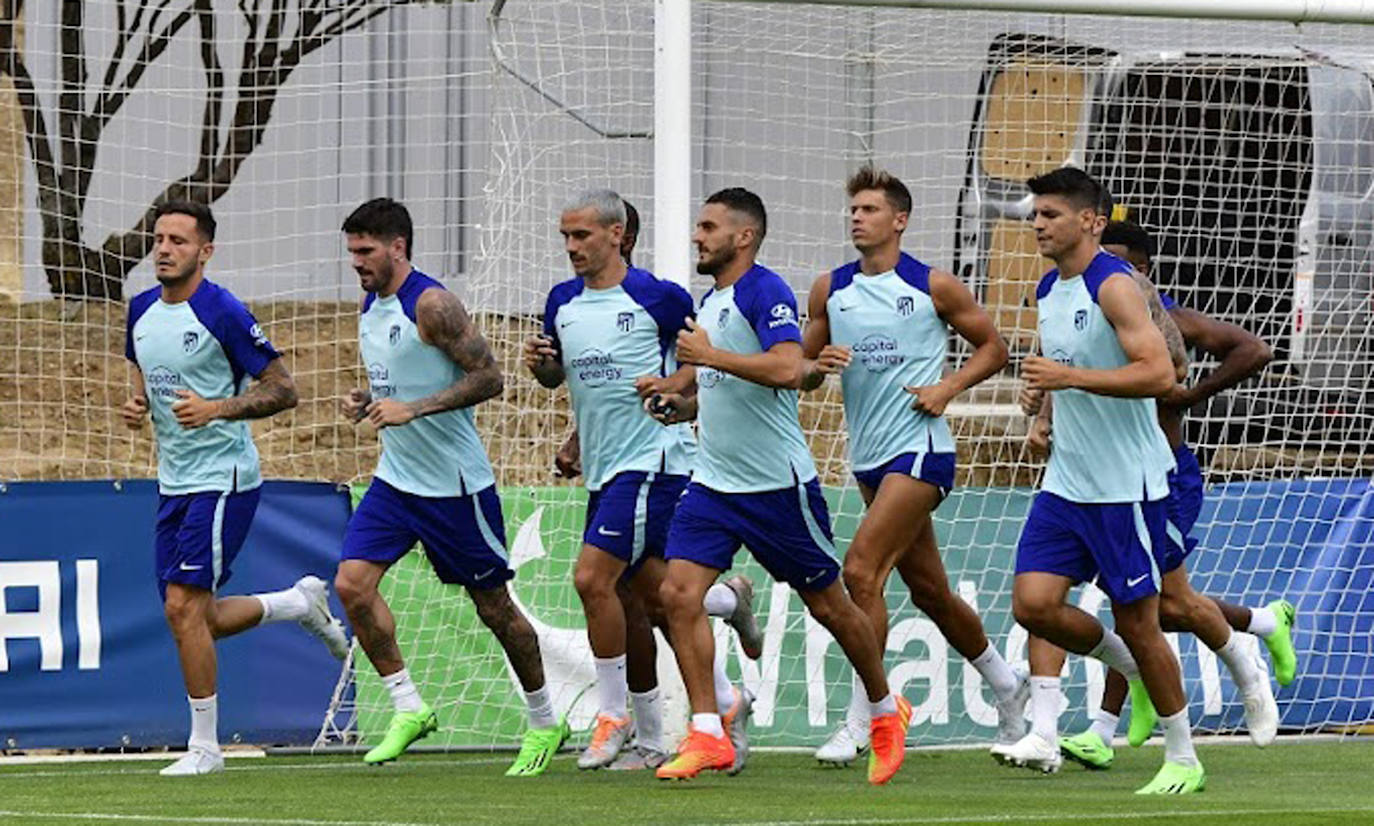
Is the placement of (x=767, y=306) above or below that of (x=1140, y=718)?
above

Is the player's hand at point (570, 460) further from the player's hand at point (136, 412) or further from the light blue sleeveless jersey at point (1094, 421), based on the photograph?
the light blue sleeveless jersey at point (1094, 421)

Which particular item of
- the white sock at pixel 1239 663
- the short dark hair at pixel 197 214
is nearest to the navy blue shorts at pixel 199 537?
the short dark hair at pixel 197 214

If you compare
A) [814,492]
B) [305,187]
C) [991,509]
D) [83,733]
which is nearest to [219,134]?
[305,187]

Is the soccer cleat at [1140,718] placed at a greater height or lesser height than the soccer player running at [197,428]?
lesser

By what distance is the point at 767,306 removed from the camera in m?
11.1

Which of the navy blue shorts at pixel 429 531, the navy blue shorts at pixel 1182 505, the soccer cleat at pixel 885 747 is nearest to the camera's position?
the soccer cleat at pixel 885 747

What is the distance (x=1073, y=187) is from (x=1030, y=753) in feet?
7.47

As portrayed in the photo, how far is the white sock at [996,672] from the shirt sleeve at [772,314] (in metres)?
2.08

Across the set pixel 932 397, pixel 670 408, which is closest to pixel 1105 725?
pixel 932 397

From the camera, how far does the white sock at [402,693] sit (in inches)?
474

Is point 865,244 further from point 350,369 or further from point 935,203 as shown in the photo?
point 350,369

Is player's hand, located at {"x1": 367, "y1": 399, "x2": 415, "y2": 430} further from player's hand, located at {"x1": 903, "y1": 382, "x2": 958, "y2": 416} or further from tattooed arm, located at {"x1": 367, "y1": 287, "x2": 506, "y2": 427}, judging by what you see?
player's hand, located at {"x1": 903, "y1": 382, "x2": 958, "y2": 416}

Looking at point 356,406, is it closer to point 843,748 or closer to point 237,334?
point 237,334

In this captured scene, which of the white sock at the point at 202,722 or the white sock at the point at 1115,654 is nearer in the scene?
the white sock at the point at 1115,654
